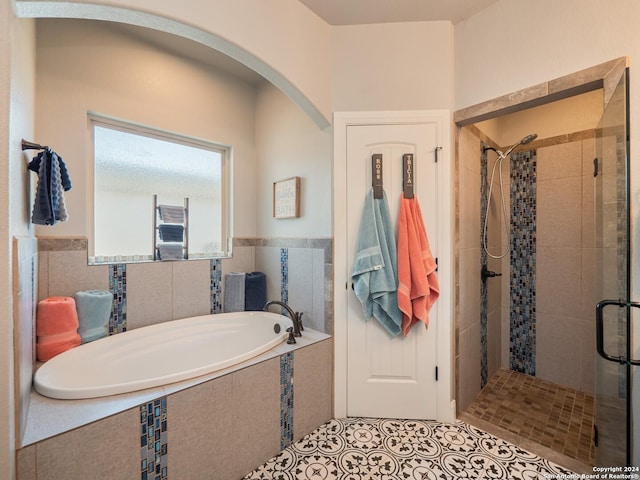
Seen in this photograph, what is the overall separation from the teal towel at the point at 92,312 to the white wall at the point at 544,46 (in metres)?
2.69

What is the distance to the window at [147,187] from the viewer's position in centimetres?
210

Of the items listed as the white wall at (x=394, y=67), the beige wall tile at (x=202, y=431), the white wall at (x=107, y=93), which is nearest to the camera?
the beige wall tile at (x=202, y=431)

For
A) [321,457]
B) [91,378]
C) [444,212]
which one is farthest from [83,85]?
[321,457]

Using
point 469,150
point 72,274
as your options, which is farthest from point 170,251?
point 469,150

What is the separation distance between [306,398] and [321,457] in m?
0.32

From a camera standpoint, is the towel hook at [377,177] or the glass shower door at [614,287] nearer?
the glass shower door at [614,287]

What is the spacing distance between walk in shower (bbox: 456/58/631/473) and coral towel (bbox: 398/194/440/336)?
34 centimetres

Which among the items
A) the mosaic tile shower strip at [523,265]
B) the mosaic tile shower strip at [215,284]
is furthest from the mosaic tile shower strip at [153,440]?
the mosaic tile shower strip at [523,265]

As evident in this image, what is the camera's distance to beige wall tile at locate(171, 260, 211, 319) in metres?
2.31

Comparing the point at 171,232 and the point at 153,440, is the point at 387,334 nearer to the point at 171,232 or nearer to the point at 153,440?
the point at 153,440

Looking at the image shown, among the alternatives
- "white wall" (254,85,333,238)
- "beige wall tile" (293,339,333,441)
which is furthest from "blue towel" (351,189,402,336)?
"beige wall tile" (293,339,333,441)

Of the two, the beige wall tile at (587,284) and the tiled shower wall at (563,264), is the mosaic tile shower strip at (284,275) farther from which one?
the beige wall tile at (587,284)

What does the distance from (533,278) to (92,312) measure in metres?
3.50

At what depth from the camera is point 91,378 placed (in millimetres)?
1650
